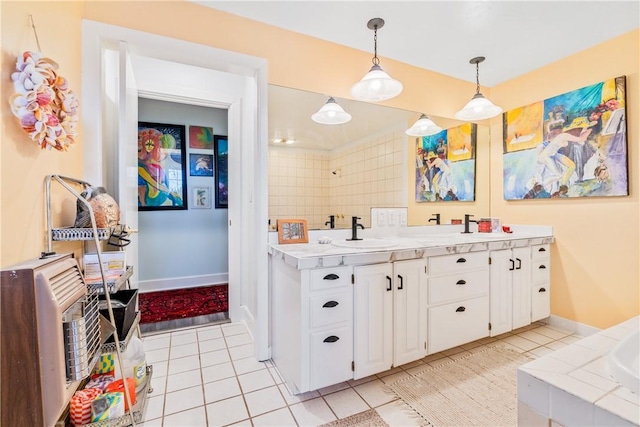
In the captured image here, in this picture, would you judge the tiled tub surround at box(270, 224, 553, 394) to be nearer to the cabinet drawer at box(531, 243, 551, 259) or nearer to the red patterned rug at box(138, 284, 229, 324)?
the cabinet drawer at box(531, 243, 551, 259)

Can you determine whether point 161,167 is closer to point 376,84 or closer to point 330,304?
point 376,84

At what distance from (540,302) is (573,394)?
7.95 ft

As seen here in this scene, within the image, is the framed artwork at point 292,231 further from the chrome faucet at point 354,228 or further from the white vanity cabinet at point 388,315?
the white vanity cabinet at point 388,315

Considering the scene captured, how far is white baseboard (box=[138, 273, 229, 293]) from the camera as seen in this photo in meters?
3.70

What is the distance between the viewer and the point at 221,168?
404 centimetres

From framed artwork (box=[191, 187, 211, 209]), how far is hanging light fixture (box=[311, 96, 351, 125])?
233cm

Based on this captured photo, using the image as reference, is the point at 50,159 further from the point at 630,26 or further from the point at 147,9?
the point at 630,26

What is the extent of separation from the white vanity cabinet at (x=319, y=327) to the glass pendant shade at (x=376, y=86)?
4.35 ft

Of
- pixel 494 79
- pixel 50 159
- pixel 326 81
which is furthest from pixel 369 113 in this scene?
pixel 50 159

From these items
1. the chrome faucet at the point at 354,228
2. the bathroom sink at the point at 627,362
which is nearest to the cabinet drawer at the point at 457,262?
the chrome faucet at the point at 354,228

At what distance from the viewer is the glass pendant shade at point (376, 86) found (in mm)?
2008

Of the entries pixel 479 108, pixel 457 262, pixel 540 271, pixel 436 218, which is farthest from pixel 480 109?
pixel 540 271

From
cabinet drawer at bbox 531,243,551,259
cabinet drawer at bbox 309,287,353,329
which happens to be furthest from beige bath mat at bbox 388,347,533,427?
cabinet drawer at bbox 531,243,551,259

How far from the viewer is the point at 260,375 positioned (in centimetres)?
189
